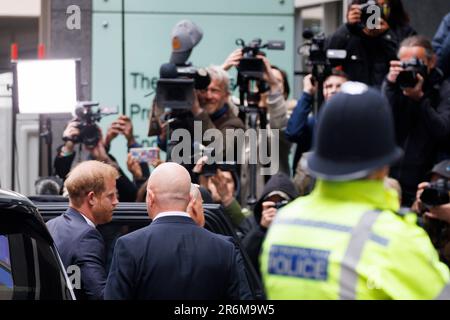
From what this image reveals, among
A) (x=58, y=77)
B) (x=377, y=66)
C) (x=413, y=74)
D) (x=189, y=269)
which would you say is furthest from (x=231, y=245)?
(x=58, y=77)

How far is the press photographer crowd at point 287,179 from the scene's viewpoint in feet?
12.6

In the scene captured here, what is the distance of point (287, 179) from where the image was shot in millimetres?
8703

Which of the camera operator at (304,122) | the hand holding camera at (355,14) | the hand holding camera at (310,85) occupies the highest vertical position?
the hand holding camera at (355,14)

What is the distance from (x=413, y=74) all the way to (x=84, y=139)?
2.62 m

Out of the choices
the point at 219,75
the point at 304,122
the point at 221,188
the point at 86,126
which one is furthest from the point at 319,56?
the point at 86,126

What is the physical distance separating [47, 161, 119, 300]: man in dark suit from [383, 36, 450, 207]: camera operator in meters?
2.52

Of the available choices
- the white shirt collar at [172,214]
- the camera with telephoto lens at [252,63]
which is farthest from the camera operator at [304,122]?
the white shirt collar at [172,214]

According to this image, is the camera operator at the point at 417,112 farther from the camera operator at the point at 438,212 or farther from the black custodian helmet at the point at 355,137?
the black custodian helmet at the point at 355,137

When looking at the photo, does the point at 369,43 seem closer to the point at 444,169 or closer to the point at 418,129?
the point at 418,129

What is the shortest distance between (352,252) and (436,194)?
4.38m

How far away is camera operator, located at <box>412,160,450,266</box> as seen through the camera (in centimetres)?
812

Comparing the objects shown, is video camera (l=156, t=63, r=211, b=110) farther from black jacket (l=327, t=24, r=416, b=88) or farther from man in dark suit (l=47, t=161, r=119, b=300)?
man in dark suit (l=47, t=161, r=119, b=300)

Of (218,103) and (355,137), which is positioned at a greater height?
(355,137)

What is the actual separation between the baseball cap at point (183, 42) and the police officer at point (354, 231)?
20.4 feet
